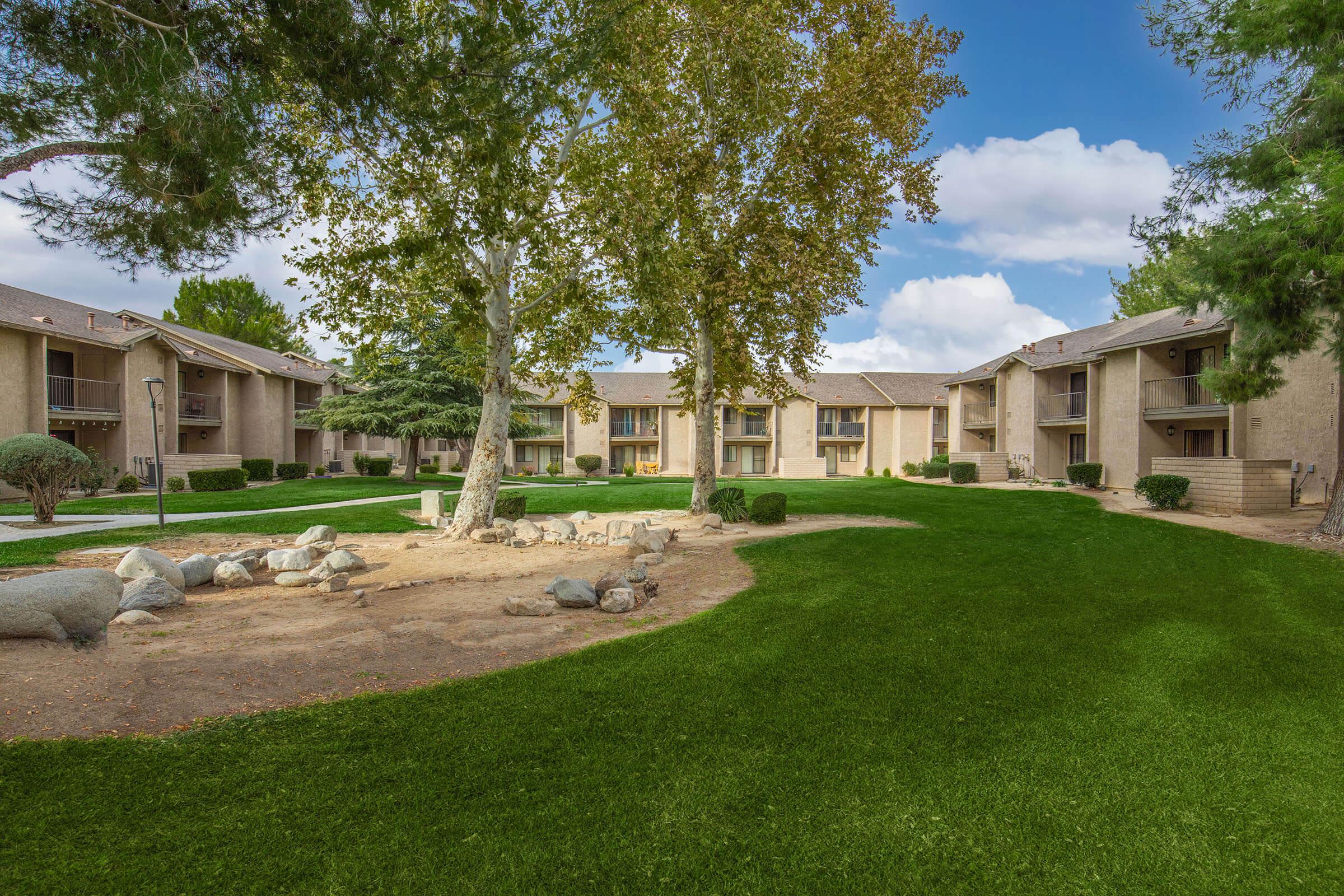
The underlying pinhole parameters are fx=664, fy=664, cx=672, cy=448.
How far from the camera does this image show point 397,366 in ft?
98.6

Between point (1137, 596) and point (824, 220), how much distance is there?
33.6 feet

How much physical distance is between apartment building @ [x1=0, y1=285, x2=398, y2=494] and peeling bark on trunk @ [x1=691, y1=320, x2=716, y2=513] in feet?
59.2

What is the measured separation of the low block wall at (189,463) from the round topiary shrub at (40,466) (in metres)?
11.9

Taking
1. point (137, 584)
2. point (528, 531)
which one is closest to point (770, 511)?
point (528, 531)

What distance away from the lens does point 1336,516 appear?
39.7 feet

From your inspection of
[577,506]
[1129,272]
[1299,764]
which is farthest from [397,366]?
[1129,272]

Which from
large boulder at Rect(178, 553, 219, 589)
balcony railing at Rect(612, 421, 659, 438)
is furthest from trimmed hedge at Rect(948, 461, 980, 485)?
large boulder at Rect(178, 553, 219, 589)

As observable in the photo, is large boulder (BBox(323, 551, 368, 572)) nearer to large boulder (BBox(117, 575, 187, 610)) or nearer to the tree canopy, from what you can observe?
large boulder (BBox(117, 575, 187, 610))

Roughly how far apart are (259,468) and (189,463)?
14.7 feet

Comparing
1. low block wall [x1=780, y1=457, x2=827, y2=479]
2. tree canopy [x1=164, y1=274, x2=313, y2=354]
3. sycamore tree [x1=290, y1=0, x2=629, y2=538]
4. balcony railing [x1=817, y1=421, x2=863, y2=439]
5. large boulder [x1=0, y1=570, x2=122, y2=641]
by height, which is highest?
tree canopy [x1=164, y1=274, x2=313, y2=354]

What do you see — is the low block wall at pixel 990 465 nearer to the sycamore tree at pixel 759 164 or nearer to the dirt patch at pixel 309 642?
the sycamore tree at pixel 759 164

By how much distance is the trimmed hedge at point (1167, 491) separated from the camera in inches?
664

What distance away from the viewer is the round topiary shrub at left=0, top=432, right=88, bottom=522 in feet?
42.7

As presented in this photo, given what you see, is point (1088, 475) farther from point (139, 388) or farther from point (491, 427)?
point (139, 388)
